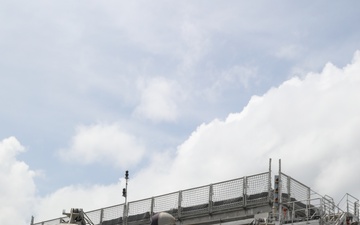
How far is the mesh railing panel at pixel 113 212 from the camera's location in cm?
4266

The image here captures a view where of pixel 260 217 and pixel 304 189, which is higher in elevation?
pixel 304 189

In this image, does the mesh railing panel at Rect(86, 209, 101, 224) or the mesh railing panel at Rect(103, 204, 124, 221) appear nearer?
the mesh railing panel at Rect(103, 204, 124, 221)

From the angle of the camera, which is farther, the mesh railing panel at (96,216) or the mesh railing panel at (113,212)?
the mesh railing panel at (96,216)

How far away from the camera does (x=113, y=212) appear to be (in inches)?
1716

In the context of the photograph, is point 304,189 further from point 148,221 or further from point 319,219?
point 148,221

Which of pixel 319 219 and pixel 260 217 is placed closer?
pixel 319 219

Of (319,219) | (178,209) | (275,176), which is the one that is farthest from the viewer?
(178,209)

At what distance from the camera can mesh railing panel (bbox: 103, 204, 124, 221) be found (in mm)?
42656

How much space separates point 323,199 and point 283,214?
2471 mm

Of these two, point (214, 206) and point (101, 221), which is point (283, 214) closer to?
point (214, 206)

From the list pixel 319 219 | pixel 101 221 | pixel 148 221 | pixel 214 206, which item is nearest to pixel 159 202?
pixel 148 221

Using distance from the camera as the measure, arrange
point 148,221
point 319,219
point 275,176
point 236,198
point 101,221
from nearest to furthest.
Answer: point 319,219
point 275,176
point 236,198
point 148,221
point 101,221

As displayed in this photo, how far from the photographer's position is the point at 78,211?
35938mm

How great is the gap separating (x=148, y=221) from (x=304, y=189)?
11933 millimetres
